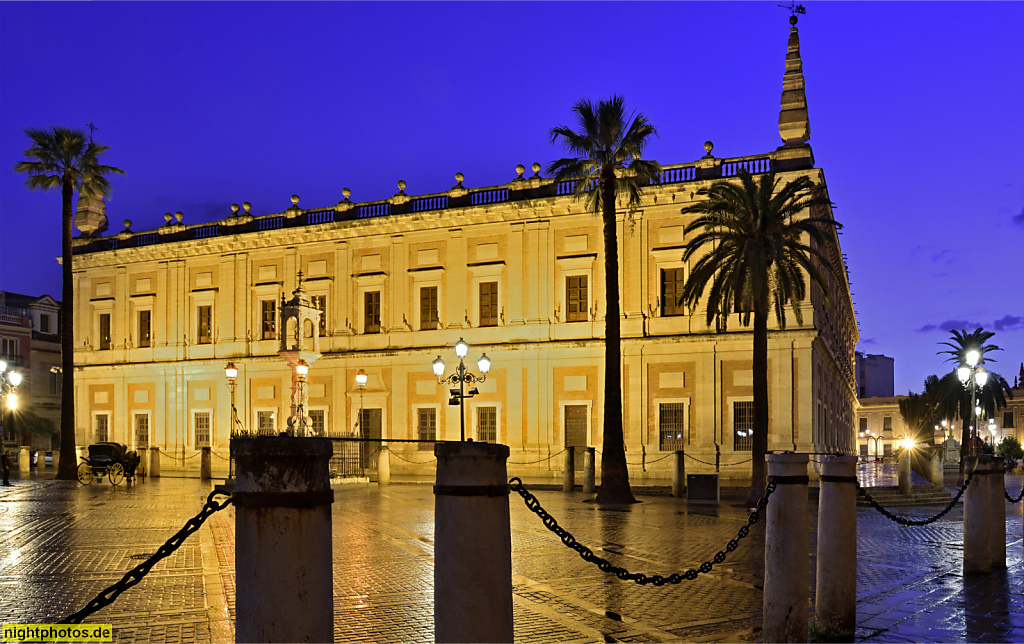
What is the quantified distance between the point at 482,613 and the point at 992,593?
668cm

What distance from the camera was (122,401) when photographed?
43.8 m

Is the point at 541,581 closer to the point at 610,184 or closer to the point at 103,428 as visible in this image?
the point at 610,184

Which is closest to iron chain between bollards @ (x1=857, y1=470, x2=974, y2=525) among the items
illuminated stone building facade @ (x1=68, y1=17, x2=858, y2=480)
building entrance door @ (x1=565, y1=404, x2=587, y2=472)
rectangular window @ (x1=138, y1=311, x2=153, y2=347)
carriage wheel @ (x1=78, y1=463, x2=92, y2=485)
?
illuminated stone building facade @ (x1=68, y1=17, x2=858, y2=480)

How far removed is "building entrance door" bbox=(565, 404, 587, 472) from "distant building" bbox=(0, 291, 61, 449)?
3598 cm

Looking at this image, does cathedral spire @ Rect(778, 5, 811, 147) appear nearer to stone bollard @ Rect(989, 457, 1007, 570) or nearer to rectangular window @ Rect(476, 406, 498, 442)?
rectangular window @ Rect(476, 406, 498, 442)

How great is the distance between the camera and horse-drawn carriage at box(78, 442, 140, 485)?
1127 inches

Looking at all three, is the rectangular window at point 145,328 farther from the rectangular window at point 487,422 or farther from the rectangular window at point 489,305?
the rectangular window at point 487,422

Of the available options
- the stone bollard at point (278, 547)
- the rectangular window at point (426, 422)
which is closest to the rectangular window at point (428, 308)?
the rectangular window at point (426, 422)

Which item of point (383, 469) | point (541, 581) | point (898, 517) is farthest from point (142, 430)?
point (898, 517)

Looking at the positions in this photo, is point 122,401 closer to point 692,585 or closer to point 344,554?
point 344,554

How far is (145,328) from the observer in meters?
43.8

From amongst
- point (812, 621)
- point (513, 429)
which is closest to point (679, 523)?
point (812, 621)

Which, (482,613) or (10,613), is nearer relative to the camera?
(482,613)

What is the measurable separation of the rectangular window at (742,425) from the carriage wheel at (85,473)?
22343mm
